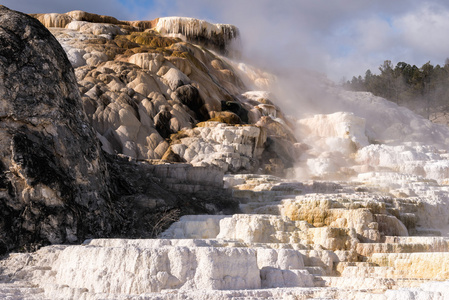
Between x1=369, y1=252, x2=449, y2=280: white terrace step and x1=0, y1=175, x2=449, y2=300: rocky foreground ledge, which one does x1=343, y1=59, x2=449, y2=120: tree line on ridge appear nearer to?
x1=0, y1=175, x2=449, y2=300: rocky foreground ledge

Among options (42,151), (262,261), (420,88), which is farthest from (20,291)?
(420,88)

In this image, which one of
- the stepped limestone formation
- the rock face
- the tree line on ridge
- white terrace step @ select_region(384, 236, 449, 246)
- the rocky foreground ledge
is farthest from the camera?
the tree line on ridge

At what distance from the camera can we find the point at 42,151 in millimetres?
14047

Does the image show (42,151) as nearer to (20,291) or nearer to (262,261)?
(20,291)

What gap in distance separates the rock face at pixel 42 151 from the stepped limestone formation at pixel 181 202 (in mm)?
32

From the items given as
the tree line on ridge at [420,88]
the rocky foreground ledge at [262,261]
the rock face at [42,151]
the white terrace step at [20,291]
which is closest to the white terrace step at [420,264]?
the rocky foreground ledge at [262,261]

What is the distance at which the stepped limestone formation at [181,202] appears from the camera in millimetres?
10562

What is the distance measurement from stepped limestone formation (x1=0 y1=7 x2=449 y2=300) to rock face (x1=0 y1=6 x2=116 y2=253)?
0.03 meters

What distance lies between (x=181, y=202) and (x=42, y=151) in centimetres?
521

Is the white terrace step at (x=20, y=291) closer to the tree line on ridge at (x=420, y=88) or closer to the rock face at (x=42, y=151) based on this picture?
the rock face at (x=42, y=151)

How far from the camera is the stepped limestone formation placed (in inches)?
416

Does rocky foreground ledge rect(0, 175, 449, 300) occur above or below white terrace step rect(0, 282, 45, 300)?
above

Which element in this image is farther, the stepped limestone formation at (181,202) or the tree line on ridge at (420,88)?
the tree line on ridge at (420,88)

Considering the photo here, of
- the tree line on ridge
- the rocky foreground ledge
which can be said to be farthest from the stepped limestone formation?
the tree line on ridge
